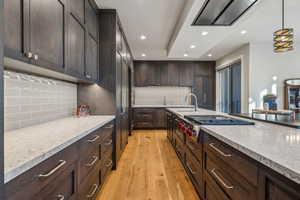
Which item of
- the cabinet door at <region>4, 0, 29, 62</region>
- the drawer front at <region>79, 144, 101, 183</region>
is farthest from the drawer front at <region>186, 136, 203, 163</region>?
the cabinet door at <region>4, 0, 29, 62</region>

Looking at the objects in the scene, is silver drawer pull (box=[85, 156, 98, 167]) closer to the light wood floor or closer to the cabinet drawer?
the cabinet drawer

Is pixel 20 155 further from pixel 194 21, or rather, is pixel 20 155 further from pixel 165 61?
pixel 165 61

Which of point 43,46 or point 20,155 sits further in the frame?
point 43,46

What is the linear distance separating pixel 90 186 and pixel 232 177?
4.14 ft

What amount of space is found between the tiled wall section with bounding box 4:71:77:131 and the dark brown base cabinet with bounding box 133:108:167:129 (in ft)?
12.0

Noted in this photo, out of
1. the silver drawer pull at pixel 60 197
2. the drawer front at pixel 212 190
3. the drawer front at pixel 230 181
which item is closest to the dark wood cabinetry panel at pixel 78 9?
the silver drawer pull at pixel 60 197

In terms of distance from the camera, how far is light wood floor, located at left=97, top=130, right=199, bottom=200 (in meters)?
1.95

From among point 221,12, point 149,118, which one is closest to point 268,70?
point 221,12

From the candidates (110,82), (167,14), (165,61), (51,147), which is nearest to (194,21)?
(167,14)

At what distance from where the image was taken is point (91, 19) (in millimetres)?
2322

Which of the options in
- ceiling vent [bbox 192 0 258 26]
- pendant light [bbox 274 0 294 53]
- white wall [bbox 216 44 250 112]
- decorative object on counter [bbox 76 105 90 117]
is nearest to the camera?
ceiling vent [bbox 192 0 258 26]

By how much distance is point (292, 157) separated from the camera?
71 centimetres

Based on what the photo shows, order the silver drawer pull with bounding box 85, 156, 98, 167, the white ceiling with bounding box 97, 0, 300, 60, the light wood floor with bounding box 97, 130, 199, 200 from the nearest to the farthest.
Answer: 1. the silver drawer pull with bounding box 85, 156, 98, 167
2. the light wood floor with bounding box 97, 130, 199, 200
3. the white ceiling with bounding box 97, 0, 300, 60

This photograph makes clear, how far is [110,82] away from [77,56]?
84cm
